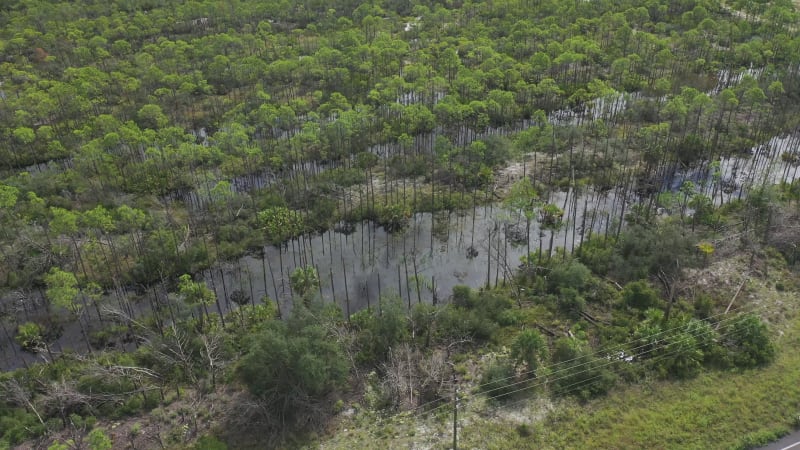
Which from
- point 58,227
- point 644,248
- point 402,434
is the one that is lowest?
point 402,434

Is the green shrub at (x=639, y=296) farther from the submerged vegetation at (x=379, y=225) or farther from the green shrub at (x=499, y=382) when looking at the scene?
the green shrub at (x=499, y=382)

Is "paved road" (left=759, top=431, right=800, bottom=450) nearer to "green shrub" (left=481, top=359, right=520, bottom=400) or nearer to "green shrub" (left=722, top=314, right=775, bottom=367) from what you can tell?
"green shrub" (left=722, top=314, right=775, bottom=367)

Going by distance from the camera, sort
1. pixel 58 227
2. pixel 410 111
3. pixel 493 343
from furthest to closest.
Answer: pixel 410 111 → pixel 58 227 → pixel 493 343

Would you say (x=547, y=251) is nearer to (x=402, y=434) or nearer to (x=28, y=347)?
(x=402, y=434)

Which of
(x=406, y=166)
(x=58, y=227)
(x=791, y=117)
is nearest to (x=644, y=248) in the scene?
(x=406, y=166)

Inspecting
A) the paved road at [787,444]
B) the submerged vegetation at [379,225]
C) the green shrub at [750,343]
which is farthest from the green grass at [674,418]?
the green shrub at [750,343]

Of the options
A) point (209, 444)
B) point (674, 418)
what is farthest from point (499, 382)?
point (209, 444)
